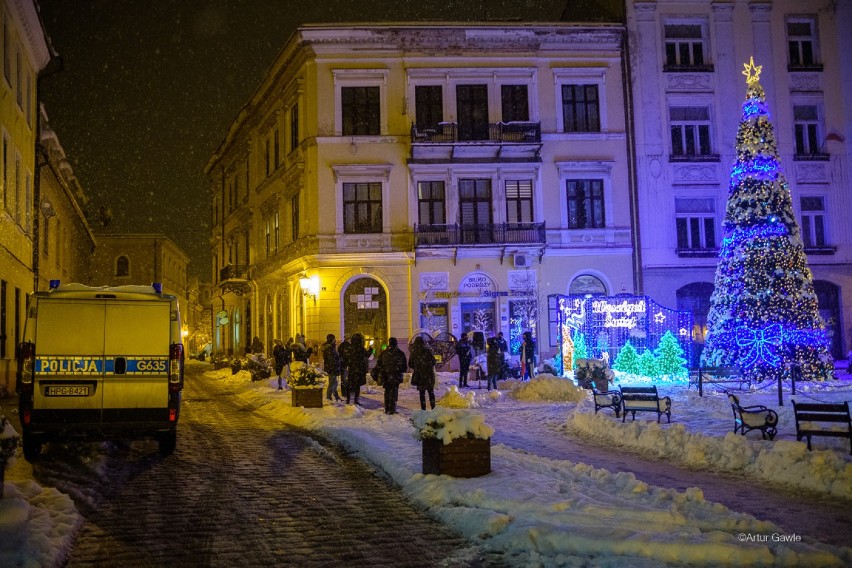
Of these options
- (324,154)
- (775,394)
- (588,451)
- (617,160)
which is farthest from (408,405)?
(617,160)

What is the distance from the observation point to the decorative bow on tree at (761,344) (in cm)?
2206

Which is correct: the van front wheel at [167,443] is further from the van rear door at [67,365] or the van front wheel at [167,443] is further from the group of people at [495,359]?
the group of people at [495,359]

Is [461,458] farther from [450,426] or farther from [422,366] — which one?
[422,366]

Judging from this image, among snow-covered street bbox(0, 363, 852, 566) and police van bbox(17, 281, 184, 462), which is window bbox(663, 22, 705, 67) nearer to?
snow-covered street bbox(0, 363, 852, 566)

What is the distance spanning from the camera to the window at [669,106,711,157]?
33719 millimetres

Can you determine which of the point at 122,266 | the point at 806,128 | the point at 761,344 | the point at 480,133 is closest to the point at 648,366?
the point at 761,344

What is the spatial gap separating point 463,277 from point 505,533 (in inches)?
1041

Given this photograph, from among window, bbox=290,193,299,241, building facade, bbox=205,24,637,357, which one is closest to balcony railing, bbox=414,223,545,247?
building facade, bbox=205,24,637,357

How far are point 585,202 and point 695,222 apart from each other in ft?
15.5

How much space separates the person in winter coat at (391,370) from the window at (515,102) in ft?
62.5

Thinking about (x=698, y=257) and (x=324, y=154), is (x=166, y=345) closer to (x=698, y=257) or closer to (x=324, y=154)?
(x=324, y=154)

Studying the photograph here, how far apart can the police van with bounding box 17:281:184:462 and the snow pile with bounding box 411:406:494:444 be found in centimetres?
415

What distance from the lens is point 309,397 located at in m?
18.2

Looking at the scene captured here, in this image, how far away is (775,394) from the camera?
1983 centimetres
